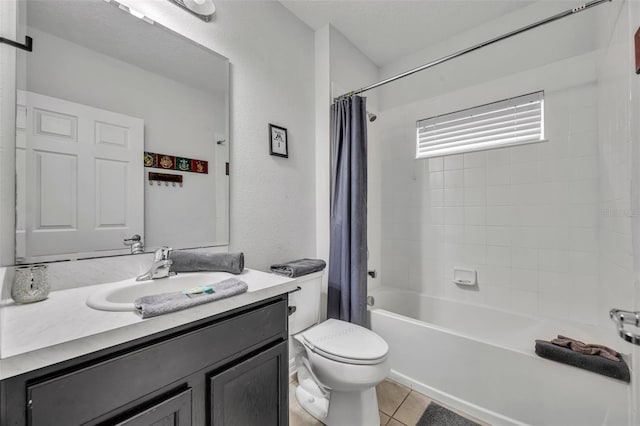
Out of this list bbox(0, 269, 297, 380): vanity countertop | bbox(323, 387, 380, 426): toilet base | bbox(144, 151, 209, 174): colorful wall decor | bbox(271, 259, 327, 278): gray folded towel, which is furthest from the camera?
bbox(271, 259, 327, 278): gray folded towel

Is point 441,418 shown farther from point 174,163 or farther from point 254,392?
point 174,163

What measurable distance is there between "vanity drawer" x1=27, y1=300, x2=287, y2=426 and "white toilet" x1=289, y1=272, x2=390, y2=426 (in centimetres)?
49

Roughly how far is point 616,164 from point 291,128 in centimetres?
181

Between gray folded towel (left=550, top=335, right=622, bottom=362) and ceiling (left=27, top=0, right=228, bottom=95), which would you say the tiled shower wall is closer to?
gray folded towel (left=550, top=335, right=622, bottom=362)

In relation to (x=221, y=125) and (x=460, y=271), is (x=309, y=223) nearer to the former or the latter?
(x=221, y=125)

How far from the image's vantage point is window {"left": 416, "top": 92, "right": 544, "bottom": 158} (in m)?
1.86

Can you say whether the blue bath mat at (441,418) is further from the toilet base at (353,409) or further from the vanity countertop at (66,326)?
the vanity countertop at (66,326)

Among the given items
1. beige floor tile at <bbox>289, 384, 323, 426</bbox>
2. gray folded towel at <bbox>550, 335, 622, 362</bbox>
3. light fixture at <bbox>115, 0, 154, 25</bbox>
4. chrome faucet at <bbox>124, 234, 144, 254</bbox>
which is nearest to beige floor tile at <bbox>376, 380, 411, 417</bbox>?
beige floor tile at <bbox>289, 384, 323, 426</bbox>

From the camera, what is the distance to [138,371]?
25.7 inches

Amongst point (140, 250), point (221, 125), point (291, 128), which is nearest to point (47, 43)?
point (221, 125)

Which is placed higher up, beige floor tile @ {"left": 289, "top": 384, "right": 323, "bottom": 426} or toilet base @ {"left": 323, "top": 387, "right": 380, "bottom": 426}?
toilet base @ {"left": 323, "top": 387, "right": 380, "bottom": 426}

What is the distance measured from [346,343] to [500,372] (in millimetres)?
841

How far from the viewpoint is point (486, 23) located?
201 cm

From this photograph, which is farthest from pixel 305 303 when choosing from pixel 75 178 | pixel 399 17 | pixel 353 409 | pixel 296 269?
pixel 399 17
